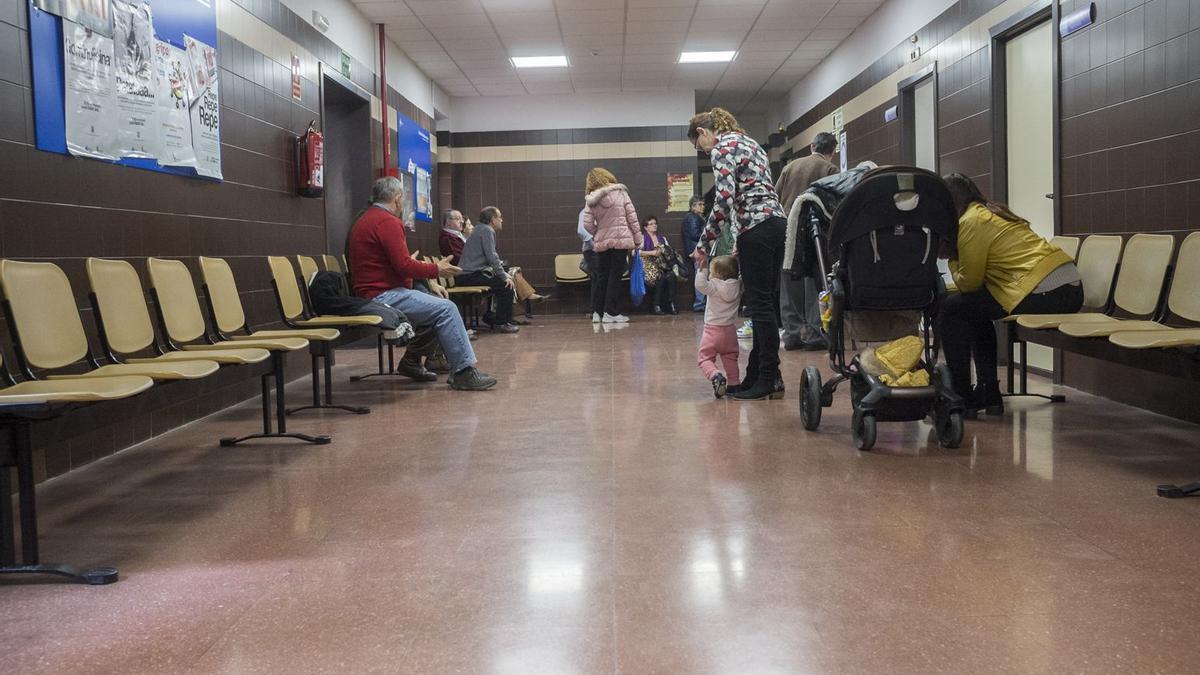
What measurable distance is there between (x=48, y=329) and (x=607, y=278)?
7.91 metres

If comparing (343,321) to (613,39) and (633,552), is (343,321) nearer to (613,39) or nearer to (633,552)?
(633,552)

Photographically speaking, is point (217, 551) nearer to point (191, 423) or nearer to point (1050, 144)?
point (191, 423)

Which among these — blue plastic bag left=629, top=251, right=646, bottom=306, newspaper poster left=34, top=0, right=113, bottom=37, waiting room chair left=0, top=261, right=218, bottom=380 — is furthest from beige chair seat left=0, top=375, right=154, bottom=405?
blue plastic bag left=629, top=251, right=646, bottom=306

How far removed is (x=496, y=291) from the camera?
10445mm

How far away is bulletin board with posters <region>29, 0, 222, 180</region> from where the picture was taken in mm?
3840

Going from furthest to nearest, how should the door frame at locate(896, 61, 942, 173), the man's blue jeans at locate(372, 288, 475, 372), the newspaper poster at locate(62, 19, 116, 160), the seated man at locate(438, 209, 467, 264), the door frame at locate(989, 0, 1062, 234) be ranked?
1. the seated man at locate(438, 209, 467, 264)
2. the door frame at locate(896, 61, 942, 173)
3. the man's blue jeans at locate(372, 288, 475, 372)
4. the door frame at locate(989, 0, 1062, 234)
5. the newspaper poster at locate(62, 19, 116, 160)

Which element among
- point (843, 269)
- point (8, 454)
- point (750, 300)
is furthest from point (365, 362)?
point (8, 454)

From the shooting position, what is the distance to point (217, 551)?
107 inches

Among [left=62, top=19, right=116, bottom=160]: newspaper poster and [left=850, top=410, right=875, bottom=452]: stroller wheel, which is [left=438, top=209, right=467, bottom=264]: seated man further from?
[left=850, top=410, right=875, bottom=452]: stroller wheel

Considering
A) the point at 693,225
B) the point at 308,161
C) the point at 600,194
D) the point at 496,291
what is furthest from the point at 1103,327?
the point at 693,225

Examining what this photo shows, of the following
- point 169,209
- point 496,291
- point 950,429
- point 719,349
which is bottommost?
point 950,429

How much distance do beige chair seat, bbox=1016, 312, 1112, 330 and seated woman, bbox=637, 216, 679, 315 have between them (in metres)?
8.44

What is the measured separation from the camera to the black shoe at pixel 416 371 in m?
6.41

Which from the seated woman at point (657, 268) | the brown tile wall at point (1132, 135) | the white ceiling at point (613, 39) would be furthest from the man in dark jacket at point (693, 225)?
the brown tile wall at point (1132, 135)
